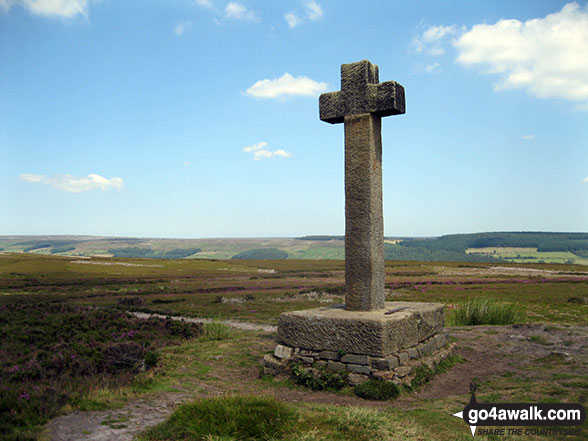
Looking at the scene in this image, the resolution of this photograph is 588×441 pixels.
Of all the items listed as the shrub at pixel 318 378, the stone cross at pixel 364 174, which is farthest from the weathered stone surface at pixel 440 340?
the shrub at pixel 318 378

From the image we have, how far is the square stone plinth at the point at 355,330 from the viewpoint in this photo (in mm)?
8359

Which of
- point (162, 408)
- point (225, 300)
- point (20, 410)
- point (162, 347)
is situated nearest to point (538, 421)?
point (162, 408)

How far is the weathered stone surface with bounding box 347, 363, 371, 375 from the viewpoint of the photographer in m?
8.27

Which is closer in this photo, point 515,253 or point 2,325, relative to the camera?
point 2,325

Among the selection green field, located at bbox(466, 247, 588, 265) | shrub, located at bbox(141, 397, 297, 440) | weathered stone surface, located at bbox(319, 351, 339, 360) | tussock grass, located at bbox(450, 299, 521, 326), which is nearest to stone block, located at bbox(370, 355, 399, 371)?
weathered stone surface, located at bbox(319, 351, 339, 360)

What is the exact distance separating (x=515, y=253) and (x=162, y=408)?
147 metres

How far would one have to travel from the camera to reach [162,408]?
6812 millimetres

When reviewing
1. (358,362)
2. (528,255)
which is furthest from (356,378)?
(528,255)

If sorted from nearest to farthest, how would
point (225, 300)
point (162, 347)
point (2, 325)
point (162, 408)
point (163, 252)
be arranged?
point (162, 408), point (162, 347), point (2, 325), point (225, 300), point (163, 252)

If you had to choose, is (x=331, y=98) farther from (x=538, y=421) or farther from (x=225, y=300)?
(x=225, y=300)

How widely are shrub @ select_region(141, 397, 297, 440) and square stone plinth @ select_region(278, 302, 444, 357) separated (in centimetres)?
314

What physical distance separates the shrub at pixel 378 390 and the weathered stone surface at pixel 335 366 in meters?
0.55

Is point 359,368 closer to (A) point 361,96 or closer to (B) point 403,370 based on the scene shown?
(B) point 403,370

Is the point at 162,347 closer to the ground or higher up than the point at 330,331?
closer to the ground
